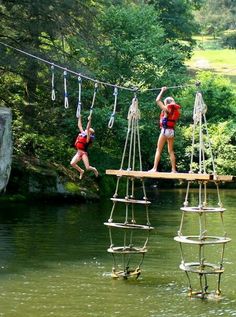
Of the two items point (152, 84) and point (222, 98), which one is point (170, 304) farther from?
point (222, 98)

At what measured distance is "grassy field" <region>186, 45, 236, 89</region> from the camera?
282ft

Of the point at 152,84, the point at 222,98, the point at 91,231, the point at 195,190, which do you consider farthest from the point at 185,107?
the point at 91,231

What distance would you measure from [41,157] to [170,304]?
998 inches

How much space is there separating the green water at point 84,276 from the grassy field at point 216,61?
2199 inches

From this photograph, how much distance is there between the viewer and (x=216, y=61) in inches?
3617

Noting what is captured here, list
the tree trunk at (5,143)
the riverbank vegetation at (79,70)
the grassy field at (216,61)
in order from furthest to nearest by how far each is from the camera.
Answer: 1. the grassy field at (216,61)
2. the riverbank vegetation at (79,70)
3. the tree trunk at (5,143)

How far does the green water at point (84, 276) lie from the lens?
16647mm

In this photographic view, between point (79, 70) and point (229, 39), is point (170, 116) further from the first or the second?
point (229, 39)

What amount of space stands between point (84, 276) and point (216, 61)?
74.9m

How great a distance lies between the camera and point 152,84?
4262 cm

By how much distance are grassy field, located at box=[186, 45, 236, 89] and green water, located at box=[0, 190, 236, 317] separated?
183 ft

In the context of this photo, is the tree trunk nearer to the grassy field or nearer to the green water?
the green water

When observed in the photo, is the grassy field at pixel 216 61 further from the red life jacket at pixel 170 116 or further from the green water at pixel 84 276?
the red life jacket at pixel 170 116

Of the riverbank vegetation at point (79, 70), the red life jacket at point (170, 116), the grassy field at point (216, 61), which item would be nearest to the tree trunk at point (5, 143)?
the riverbank vegetation at point (79, 70)
